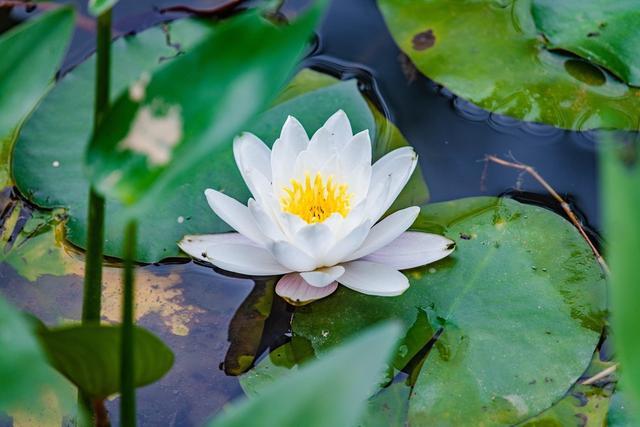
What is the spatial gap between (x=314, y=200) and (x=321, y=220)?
53mm

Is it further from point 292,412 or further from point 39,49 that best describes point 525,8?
point 292,412

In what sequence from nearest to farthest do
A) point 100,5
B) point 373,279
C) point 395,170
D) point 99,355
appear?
point 100,5
point 99,355
point 373,279
point 395,170

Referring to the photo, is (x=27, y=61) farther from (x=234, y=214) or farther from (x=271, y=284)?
(x=271, y=284)

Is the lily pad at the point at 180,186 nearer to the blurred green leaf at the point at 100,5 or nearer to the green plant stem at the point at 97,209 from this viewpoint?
the green plant stem at the point at 97,209

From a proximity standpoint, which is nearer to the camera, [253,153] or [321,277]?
[321,277]

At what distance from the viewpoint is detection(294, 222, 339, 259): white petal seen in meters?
1.68

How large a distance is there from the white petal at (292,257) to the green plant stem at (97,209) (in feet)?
1.76

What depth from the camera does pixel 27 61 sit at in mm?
1114

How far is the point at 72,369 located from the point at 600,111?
1.64 metres

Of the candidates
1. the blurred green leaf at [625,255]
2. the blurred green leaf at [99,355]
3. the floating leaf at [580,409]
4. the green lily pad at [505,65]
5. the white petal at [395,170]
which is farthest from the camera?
the green lily pad at [505,65]

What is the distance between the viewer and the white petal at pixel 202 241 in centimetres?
185

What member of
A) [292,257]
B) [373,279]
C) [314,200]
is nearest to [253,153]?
[314,200]

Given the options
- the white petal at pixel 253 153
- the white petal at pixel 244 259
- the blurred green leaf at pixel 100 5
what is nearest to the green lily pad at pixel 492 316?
the white petal at pixel 244 259

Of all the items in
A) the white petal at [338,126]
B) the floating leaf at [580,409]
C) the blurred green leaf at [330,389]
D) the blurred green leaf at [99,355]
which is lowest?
the floating leaf at [580,409]
